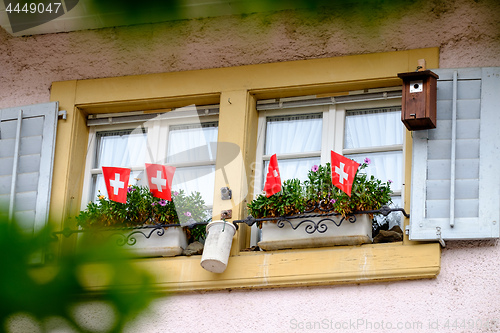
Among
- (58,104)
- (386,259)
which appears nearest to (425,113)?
(386,259)

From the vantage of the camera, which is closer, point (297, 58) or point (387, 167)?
point (387, 167)

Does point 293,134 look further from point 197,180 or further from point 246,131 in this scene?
point 197,180

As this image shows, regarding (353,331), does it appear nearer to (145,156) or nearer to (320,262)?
(320,262)

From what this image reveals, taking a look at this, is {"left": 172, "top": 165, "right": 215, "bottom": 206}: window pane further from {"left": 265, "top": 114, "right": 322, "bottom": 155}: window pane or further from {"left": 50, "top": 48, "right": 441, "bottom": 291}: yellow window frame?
{"left": 265, "top": 114, "right": 322, "bottom": 155}: window pane

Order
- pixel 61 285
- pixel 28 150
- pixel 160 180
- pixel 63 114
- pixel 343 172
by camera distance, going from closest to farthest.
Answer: pixel 61 285
pixel 343 172
pixel 160 180
pixel 28 150
pixel 63 114

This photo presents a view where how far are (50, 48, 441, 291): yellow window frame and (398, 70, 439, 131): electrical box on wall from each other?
36 cm

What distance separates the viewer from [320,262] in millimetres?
4418

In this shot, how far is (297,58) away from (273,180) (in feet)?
3.35

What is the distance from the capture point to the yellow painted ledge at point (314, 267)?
4234 mm

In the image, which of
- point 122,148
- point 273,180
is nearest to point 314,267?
point 273,180

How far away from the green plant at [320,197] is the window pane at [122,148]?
1.20m

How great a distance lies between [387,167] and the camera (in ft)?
16.0

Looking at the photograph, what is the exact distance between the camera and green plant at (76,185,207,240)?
A: 4.84 metres

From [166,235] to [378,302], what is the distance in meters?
1.46
